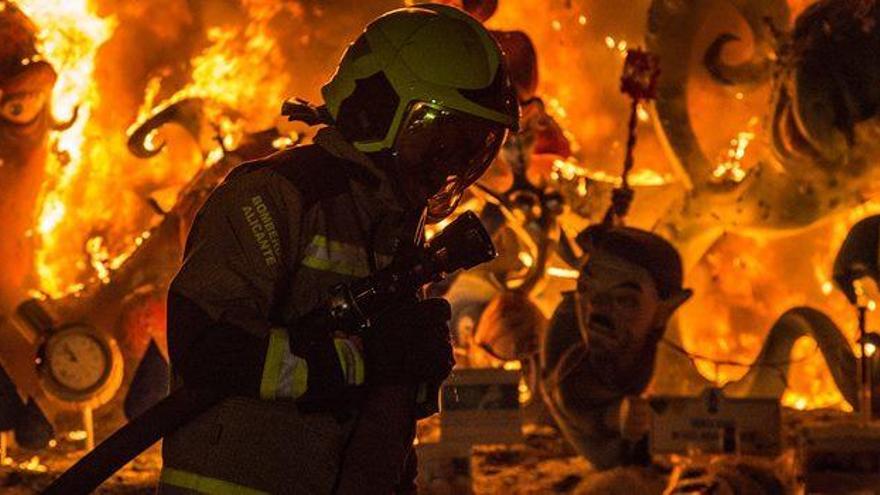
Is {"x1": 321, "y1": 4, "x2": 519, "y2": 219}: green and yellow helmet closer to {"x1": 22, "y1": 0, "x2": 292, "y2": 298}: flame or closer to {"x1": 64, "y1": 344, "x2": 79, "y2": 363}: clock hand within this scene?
{"x1": 64, "y1": 344, "x2": 79, "y2": 363}: clock hand

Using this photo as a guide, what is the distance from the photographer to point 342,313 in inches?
126

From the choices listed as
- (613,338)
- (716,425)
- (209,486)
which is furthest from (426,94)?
(613,338)

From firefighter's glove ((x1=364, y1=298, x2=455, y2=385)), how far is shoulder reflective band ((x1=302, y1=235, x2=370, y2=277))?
17 cm

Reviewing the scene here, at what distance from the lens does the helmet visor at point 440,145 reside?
3.47 metres

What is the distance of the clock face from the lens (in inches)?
386

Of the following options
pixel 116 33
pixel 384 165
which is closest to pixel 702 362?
pixel 116 33

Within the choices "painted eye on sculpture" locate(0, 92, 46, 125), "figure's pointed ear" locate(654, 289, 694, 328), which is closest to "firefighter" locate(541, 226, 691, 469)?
"figure's pointed ear" locate(654, 289, 694, 328)

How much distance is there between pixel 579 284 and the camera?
860 centimetres

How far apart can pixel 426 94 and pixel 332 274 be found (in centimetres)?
48

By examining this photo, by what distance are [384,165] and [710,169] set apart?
7.12 meters

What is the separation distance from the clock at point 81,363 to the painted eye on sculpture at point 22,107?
1825 millimetres

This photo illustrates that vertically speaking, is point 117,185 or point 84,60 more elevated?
point 84,60

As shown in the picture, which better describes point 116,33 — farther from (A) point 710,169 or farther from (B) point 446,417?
(B) point 446,417

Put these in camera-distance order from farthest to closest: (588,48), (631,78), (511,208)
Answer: (588,48) < (511,208) < (631,78)
